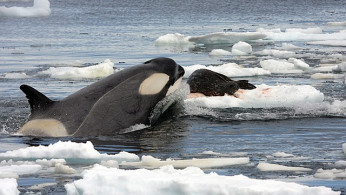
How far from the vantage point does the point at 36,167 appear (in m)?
7.61

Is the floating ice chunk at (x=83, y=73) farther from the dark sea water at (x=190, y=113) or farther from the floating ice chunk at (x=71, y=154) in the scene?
the floating ice chunk at (x=71, y=154)

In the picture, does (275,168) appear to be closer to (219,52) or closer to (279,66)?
(279,66)

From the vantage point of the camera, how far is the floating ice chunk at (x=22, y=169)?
7.50 metres

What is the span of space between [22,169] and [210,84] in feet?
18.2

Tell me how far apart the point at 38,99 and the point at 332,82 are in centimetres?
699

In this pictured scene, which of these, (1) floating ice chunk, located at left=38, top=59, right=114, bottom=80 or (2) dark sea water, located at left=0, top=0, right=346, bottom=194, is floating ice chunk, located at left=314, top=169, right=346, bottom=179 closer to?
(2) dark sea water, located at left=0, top=0, right=346, bottom=194

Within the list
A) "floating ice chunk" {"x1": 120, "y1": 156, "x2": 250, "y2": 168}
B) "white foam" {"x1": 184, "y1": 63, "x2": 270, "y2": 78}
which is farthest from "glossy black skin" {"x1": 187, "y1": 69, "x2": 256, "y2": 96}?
"floating ice chunk" {"x1": 120, "y1": 156, "x2": 250, "y2": 168}

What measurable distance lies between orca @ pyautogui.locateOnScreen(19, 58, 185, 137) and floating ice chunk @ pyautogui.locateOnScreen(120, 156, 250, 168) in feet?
6.49

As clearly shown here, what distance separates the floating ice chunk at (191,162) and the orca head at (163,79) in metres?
2.50

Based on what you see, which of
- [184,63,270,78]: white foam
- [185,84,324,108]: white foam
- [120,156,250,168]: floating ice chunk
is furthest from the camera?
[184,63,270,78]: white foam

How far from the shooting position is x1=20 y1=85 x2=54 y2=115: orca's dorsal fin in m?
9.53

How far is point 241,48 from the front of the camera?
22.5 metres

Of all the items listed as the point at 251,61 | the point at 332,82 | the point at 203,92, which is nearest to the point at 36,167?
the point at 203,92

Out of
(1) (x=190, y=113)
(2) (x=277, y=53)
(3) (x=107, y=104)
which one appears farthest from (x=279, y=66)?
(3) (x=107, y=104)
